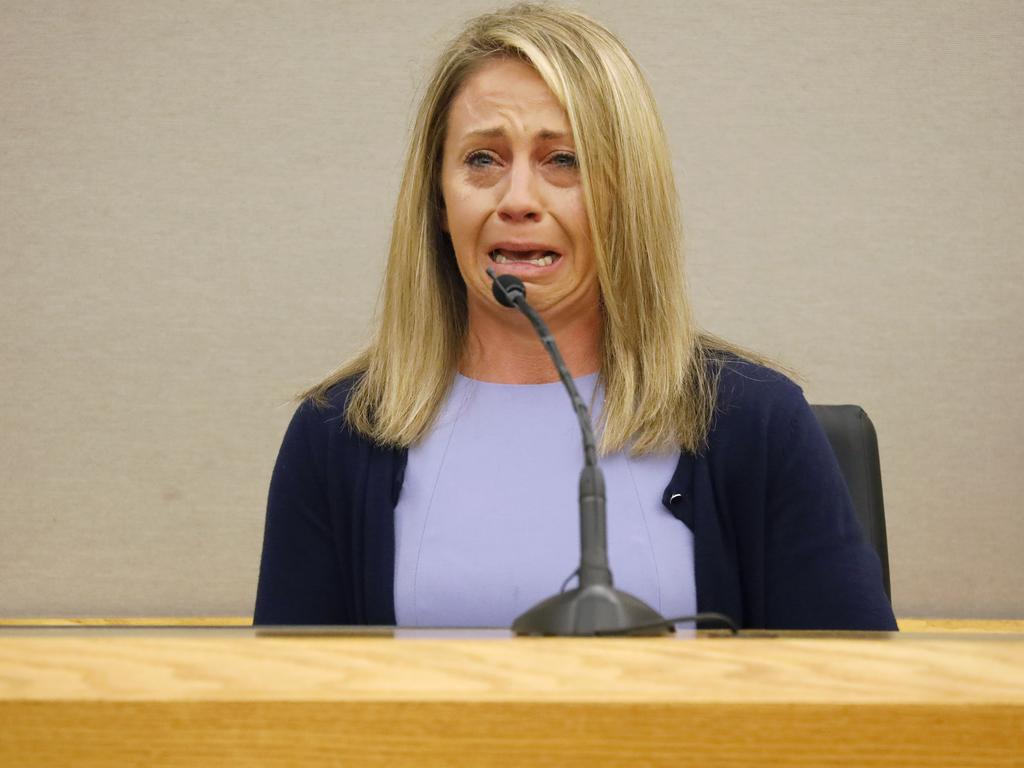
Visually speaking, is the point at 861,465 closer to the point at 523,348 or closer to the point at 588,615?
the point at 523,348

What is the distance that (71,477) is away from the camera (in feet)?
6.83

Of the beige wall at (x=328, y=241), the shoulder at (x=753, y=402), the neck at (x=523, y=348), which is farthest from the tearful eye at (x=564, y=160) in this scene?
the beige wall at (x=328, y=241)

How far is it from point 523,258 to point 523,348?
0.11 metres

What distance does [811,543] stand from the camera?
1.17 m

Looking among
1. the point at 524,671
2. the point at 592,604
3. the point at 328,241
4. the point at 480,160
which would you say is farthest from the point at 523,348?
the point at 328,241

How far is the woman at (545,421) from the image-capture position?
3.76 feet

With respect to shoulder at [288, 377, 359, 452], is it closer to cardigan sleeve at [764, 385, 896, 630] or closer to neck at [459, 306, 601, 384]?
neck at [459, 306, 601, 384]

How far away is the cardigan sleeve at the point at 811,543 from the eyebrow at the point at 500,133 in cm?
36

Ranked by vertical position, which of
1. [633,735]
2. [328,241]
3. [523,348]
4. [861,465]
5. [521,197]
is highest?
[328,241]

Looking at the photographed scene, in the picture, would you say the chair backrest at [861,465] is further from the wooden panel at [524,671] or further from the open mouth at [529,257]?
the wooden panel at [524,671]

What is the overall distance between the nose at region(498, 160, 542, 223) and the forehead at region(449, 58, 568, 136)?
42 mm

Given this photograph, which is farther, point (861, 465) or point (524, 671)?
point (861, 465)

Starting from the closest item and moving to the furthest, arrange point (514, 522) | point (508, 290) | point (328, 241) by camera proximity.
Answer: point (508, 290), point (514, 522), point (328, 241)

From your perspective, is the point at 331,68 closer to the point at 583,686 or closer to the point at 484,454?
the point at 484,454
